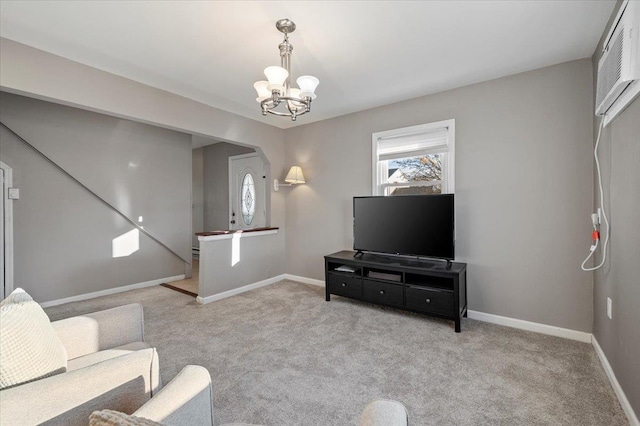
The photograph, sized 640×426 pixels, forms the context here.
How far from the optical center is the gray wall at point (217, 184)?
6.14 m

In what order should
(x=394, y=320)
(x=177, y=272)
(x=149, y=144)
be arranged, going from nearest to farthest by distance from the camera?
(x=394, y=320) < (x=149, y=144) < (x=177, y=272)

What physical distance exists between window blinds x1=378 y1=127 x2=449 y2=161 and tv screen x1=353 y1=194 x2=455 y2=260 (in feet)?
2.02

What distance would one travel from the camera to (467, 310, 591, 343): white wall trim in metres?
2.62

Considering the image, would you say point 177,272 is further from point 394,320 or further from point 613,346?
point 613,346

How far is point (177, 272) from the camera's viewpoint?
4930 mm

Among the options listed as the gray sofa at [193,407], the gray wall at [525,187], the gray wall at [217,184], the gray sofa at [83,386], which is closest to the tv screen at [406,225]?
the gray wall at [525,187]

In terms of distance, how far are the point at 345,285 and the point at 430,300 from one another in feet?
3.30

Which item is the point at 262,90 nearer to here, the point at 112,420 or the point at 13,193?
the point at 112,420

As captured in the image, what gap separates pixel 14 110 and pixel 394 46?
4.19 m

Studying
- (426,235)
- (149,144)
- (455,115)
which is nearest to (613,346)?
(426,235)

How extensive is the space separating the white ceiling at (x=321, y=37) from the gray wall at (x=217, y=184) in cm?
304

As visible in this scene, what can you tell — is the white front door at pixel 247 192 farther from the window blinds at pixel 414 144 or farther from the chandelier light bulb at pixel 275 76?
the chandelier light bulb at pixel 275 76

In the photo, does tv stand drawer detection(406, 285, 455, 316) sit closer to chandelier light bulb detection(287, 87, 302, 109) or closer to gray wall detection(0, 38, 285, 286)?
chandelier light bulb detection(287, 87, 302, 109)

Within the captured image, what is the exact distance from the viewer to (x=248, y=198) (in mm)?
5762
